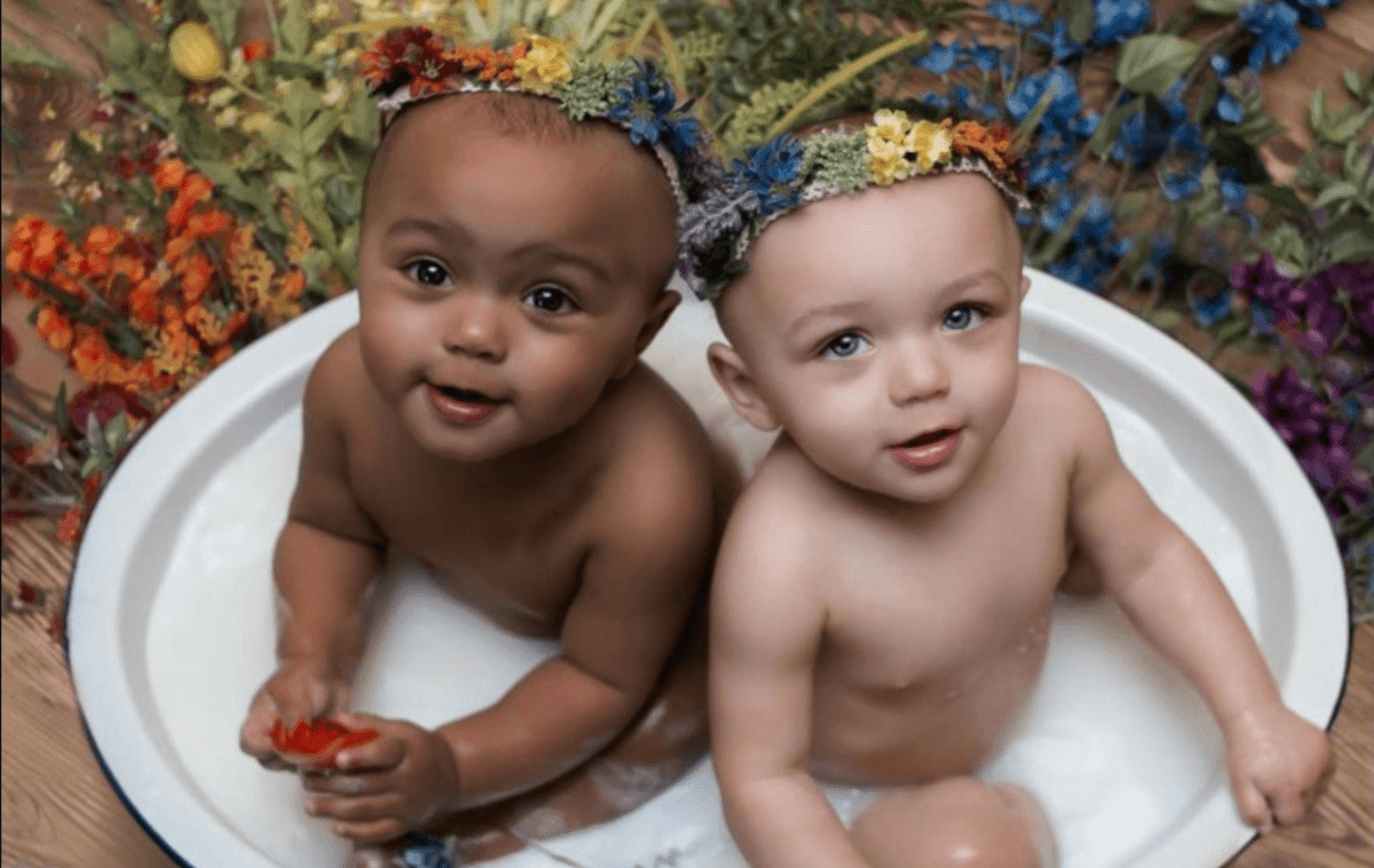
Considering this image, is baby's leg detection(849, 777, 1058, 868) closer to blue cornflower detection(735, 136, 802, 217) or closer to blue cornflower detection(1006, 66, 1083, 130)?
blue cornflower detection(735, 136, 802, 217)

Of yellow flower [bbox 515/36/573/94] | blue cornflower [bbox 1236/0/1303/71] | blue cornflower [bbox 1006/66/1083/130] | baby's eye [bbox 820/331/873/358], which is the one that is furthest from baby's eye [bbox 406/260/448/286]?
blue cornflower [bbox 1236/0/1303/71]

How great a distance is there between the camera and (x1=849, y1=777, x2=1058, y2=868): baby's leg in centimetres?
107

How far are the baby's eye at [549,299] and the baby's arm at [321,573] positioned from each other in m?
0.22

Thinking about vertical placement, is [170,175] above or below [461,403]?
below

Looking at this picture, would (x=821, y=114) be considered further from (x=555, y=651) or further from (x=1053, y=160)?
(x=555, y=651)

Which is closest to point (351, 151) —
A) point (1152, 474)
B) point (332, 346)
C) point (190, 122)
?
point (190, 122)

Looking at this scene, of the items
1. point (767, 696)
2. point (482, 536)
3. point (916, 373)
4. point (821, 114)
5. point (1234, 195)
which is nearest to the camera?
point (916, 373)

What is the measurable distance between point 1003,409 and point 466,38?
41 cm

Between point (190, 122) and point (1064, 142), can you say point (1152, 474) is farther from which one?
point (190, 122)

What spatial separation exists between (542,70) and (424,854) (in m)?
0.51

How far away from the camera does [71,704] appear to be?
1.45 metres

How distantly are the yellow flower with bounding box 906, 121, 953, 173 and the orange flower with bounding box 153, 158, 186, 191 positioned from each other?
75cm

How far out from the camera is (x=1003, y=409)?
96 cm

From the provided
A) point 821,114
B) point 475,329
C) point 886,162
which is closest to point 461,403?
point 475,329
